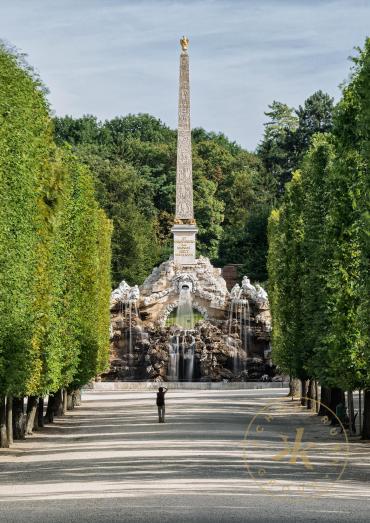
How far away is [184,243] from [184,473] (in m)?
78.7

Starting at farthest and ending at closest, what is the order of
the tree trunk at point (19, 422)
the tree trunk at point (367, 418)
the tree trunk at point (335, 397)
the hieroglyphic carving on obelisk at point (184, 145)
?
the hieroglyphic carving on obelisk at point (184, 145) → the tree trunk at point (335, 397) → the tree trunk at point (19, 422) → the tree trunk at point (367, 418)

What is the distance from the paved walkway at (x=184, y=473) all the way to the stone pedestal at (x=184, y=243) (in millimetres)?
53144

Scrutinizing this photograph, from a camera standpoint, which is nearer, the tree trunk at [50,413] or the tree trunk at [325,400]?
the tree trunk at [50,413]

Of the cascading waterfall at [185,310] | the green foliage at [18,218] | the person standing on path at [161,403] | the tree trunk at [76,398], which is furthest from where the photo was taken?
the cascading waterfall at [185,310]

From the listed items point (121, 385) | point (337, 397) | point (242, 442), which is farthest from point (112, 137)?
point (242, 442)

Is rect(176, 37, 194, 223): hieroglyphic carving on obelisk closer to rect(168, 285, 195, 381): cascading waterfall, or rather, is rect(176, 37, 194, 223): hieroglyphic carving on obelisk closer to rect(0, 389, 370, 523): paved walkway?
rect(168, 285, 195, 381): cascading waterfall

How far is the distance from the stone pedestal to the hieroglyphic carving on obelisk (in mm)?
2821

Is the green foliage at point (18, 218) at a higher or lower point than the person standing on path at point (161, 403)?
higher

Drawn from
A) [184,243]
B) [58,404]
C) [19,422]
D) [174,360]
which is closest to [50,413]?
[58,404]

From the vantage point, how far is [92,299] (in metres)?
56.6

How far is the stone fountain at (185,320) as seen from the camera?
305 feet

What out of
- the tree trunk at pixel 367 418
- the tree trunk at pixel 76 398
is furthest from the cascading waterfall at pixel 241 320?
the tree trunk at pixel 367 418

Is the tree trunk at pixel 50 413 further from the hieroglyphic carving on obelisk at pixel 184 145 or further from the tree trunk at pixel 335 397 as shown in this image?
the hieroglyphic carving on obelisk at pixel 184 145

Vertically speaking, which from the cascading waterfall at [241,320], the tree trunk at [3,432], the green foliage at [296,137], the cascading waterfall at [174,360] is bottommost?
the tree trunk at [3,432]
